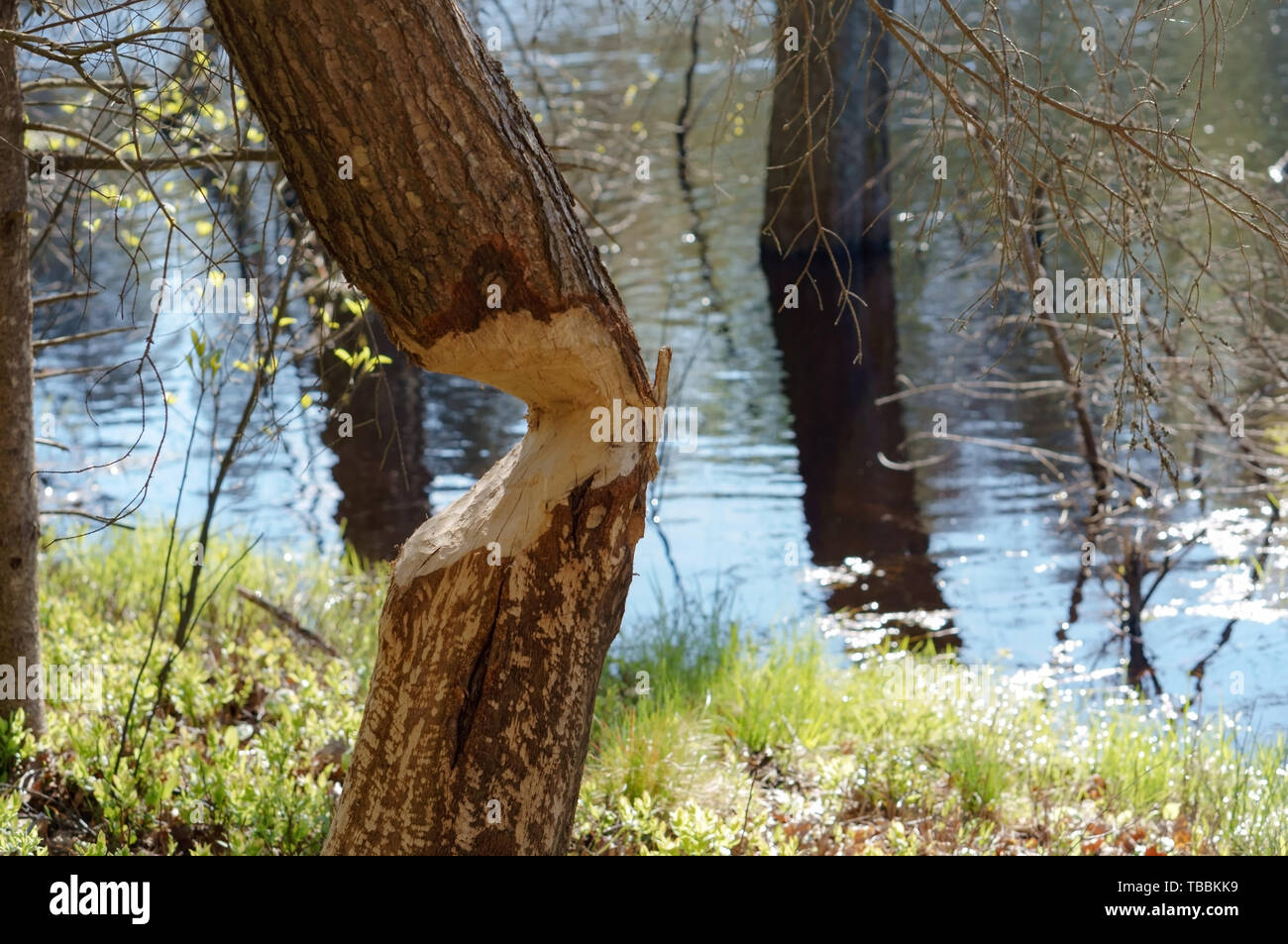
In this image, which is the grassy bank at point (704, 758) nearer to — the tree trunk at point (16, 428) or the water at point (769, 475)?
the tree trunk at point (16, 428)

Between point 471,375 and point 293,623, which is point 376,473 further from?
point 471,375

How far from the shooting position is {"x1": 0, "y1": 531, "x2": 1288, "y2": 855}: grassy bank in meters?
3.62

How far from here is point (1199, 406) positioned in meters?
8.20

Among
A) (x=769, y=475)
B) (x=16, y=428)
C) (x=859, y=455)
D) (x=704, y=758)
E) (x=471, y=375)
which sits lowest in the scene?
(x=704, y=758)

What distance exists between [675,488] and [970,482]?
7.82ft

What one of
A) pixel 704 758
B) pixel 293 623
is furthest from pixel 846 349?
pixel 704 758

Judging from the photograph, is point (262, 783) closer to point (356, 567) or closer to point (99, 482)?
point (356, 567)

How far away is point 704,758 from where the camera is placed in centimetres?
432

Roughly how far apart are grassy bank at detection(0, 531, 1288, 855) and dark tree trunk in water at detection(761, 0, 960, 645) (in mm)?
1680

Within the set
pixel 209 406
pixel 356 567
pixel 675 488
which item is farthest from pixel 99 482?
pixel 675 488

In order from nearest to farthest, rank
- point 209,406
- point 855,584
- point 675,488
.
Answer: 1. point 855,584
2. point 675,488
3. point 209,406

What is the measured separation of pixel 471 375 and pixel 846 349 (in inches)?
442

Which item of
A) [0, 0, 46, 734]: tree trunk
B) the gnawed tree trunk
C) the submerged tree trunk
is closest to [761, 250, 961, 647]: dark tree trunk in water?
the gnawed tree trunk

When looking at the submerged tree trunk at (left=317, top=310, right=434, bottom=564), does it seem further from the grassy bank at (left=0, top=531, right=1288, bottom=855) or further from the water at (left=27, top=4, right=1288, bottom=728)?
the grassy bank at (left=0, top=531, right=1288, bottom=855)
